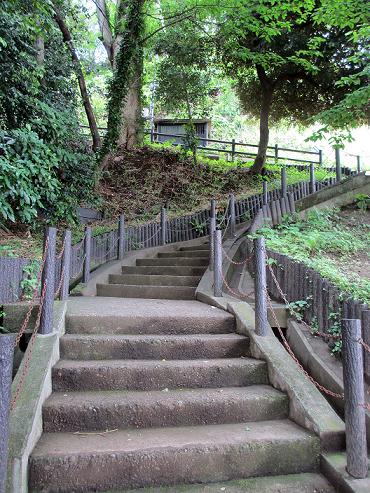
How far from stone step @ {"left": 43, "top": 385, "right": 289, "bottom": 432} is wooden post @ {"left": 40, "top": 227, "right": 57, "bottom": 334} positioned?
70 centimetres

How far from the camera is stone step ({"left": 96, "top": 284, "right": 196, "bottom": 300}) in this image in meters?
6.02

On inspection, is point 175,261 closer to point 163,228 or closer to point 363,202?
point 163,228

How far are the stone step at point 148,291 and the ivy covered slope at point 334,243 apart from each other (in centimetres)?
153

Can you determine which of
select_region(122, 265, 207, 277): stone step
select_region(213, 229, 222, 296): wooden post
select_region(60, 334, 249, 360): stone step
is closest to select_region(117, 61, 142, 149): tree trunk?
select_region(122, 265, 207, 277): stone step

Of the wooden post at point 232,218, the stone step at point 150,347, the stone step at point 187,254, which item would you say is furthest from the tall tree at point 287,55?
the stone step at point 150,347

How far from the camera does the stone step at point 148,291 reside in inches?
Answer: 237

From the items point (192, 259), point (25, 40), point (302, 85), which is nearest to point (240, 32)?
point (302, 85)

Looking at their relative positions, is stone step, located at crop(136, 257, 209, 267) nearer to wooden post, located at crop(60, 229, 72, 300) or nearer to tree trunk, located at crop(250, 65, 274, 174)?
wooden post, located at crop(60, 229, 72, 300)

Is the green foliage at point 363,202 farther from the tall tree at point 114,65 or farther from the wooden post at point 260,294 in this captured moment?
the tall tree at point 114,65

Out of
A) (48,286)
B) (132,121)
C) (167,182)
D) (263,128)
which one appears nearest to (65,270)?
(48,286)

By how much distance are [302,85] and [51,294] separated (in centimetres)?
1356

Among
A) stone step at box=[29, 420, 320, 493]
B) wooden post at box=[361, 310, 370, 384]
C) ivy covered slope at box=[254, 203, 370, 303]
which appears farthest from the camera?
ivy covered slope at box=[254, 203, 370, 303]

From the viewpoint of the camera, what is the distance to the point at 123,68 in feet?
38.1

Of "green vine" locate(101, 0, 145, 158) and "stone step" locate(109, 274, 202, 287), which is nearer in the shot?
"stone step" locate(109, 274, 202, 287)
